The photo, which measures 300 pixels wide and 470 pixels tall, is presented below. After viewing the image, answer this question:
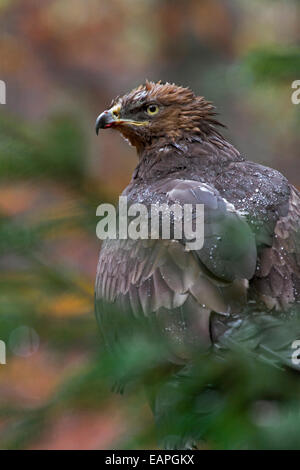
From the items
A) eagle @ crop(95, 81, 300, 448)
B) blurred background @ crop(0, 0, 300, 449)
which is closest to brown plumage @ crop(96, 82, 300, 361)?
eagle @ crop(95, 81, 300, 448)

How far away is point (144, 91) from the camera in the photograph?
4.90m

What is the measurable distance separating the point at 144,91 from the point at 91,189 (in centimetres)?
318

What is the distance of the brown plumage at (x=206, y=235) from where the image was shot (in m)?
3.29

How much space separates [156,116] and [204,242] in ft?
5.76

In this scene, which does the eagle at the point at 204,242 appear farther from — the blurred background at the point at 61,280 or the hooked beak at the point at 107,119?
the blurred background at the point at 61,280

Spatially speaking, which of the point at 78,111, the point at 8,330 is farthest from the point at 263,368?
the point at 78,111

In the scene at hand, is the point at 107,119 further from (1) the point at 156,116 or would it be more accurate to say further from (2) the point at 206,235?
(2) the point at 206,235

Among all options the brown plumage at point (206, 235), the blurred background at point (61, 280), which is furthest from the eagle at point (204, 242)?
the blurred background at point (61, 280)

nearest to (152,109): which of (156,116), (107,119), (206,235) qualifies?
(156,116)

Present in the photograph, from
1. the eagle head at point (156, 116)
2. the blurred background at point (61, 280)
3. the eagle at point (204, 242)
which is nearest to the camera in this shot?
the blurred background at point (61, 280)

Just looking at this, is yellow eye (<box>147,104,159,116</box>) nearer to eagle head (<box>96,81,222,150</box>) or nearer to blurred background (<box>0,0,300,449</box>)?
eagle head (<box>96,81,222,150</box>)

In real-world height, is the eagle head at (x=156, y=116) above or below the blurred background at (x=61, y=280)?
above

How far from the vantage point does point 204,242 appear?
10.8 feet

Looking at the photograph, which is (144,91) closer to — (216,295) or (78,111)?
(216,295)
